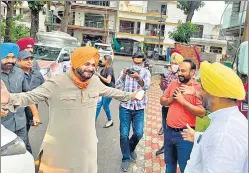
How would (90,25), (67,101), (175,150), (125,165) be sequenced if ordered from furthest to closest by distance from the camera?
(90,25), (125,165), (175,150), (67,101)

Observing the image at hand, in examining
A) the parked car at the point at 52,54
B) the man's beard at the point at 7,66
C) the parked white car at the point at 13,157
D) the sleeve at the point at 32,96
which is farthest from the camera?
the parked car at the point at 52,54

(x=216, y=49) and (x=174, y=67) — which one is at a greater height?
(x=174, y=67)

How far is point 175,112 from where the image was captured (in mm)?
3107

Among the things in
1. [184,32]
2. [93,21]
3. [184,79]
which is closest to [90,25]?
[93,21]

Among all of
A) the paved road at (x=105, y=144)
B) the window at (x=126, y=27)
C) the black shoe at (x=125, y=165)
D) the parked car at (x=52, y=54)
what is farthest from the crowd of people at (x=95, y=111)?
the window at (x=126, y=27)

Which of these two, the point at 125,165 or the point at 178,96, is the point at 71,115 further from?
the point at 125,165

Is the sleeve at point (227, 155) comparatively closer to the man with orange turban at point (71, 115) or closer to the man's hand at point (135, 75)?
the man with orange turban at point (71, 115)

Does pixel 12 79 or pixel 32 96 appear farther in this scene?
pixel 12 79

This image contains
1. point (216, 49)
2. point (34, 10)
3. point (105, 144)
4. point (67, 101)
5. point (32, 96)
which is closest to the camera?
point (32, 96)

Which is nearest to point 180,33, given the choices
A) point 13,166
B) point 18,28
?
point 18,28

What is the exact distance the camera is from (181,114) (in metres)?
3.07

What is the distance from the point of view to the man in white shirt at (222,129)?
63.2 inches

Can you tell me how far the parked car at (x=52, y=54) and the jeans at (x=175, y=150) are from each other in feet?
9.75

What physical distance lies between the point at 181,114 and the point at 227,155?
1.48m
